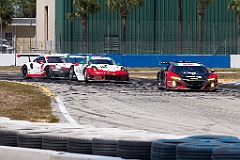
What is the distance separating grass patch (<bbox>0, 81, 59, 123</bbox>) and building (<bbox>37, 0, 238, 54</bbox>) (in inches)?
1263

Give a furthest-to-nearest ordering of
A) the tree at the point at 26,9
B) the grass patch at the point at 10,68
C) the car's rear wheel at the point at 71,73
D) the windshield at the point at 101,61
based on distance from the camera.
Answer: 1. the tree at the point at 26,9
2. the grass patch at the point at 10,68
3. the car's rear wheel at the point at 71,73
4. the windshield at the point at 101,61

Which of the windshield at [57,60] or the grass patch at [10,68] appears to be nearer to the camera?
the windshield at [57,60]

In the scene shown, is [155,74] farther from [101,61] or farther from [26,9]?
[26,9]

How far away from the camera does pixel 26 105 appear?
2080 cm

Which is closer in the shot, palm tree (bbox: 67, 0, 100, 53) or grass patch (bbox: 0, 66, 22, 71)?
grass patch (bbox: 0, 66, 22, 71)

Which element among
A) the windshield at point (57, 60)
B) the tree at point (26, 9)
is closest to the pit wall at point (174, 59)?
the windshield at point (57, 60)

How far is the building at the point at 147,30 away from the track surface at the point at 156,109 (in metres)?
31.3

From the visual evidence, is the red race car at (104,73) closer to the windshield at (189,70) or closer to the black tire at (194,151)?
the windshield at (189,70)

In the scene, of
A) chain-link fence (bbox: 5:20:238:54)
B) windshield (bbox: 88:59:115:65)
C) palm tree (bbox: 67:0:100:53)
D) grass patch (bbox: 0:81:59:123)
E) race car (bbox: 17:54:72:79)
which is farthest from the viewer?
palm tree (bbox: 67:0:100:53)

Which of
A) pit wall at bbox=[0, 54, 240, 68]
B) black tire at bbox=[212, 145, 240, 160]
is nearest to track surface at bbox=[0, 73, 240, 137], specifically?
black tire at bbox=[212, 145, 240, 160]

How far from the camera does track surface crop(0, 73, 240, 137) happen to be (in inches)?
590

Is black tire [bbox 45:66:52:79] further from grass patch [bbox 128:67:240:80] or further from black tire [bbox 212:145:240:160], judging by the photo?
black tire [bbox 212:145:240:160]

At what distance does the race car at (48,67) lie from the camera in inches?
1459

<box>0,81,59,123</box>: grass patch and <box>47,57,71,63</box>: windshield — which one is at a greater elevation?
<box>47,57,71,63</box>: windshield
